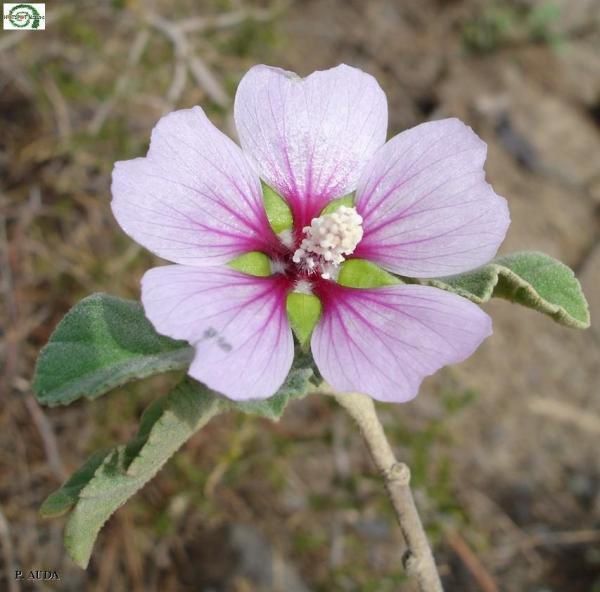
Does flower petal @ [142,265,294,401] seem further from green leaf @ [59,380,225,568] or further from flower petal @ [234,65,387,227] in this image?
flower petal @ [234,65,387,227]

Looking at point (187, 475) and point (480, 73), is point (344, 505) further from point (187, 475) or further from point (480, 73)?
point (480, 73)

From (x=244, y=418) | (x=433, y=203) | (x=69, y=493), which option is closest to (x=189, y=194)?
(x=433, y=203)

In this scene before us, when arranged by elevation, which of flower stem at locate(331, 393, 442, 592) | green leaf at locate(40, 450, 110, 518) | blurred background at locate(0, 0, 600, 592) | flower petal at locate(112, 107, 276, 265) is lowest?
blurred background at locate(0, 0, 600, 592)

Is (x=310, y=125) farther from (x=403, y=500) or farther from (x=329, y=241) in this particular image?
(x=403, y=500)

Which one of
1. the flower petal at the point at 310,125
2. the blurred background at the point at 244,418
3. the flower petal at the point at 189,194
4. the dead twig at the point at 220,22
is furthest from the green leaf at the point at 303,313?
the dead twig at the point at 220,22

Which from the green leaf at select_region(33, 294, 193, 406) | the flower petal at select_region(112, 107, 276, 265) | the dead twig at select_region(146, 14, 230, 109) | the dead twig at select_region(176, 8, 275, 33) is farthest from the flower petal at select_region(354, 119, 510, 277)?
the dead twig at select_region(176, 8, 275, 33)

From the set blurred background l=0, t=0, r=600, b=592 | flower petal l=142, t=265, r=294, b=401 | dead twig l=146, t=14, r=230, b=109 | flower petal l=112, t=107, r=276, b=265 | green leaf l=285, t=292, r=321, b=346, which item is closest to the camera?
flower petal l=142, t=265, r=294, b=401
